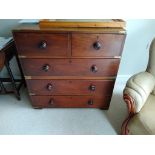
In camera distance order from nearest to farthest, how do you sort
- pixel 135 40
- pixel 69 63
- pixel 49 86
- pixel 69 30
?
pixel 69 30
pixel 69 63
pixel 49 86
pixel 135 40

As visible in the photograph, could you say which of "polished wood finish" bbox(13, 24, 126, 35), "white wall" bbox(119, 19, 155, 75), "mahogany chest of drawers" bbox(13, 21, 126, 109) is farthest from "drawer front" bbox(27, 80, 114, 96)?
"white wall" bbox(119, 19, 155, 75)

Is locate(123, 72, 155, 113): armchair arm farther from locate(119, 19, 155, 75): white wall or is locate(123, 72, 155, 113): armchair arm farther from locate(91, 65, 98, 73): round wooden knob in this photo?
locate(119, 19, 155, 75): white wall

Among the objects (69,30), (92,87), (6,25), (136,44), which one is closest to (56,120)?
(92,87)

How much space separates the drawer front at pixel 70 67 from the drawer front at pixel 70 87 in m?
0.10

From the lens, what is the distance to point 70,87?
1508mm

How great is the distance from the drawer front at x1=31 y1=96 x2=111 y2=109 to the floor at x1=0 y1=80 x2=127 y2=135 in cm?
8

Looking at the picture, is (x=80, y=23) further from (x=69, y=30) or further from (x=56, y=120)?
(x=56, y=120)

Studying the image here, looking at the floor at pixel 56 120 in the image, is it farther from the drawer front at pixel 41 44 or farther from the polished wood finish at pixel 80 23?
the polished wood finish at pixel 80 23

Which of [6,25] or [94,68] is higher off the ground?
[6,25]

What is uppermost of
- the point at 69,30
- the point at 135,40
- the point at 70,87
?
the point at 69,30

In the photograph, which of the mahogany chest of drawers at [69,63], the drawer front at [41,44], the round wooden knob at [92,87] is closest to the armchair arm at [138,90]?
the mahogany chest of drawers at [69,63]

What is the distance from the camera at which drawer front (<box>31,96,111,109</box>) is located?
1615 millimetres

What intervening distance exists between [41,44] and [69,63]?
28cm
